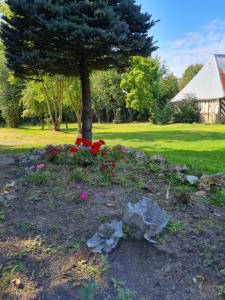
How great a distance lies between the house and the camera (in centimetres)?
2584

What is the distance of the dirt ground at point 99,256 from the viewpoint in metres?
2.10

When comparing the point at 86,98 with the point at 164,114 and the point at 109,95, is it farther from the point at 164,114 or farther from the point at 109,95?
the point at 109,95

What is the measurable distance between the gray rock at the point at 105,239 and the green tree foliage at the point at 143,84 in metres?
30.4

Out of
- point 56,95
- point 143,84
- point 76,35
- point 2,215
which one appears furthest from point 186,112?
point 2,215

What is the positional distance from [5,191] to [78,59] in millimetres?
4274

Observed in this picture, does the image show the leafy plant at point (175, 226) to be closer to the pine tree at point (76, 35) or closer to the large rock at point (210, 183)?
the large rock at point (210, 183)

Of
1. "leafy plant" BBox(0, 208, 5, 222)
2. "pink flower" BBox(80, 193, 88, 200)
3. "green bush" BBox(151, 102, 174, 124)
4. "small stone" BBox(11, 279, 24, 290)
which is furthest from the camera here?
"green bush" BBox(151, 102, 174, 124)

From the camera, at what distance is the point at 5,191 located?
147 inches

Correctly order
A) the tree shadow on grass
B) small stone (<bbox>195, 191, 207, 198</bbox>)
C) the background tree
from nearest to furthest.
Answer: small stone (<bbox>195, 191, 207, 198</bbox>) → the tree shadow on grass → the background tree

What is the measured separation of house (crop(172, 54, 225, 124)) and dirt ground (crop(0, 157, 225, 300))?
2365 cm

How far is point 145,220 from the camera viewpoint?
2.63 meters

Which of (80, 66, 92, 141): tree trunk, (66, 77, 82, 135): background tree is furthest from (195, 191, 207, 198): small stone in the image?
(66, 77, 82, 135): background tree

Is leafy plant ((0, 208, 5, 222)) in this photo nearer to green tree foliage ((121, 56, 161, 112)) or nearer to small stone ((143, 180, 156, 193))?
small stone ((143, 180, 156, 193))

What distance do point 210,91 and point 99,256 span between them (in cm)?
2724
